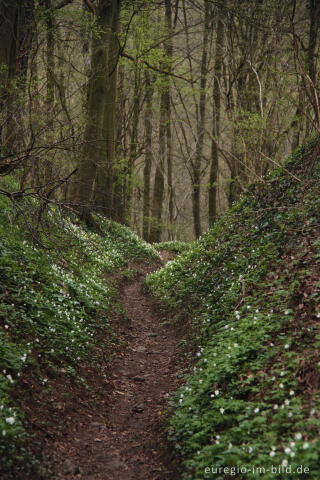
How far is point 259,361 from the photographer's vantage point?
5.07 meters

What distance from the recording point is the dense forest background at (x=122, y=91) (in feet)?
26.3

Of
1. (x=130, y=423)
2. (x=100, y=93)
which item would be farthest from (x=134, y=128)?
(x=130, y=423)

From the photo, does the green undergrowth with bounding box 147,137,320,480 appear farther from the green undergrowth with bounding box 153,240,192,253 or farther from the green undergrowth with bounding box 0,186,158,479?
the green undergrowth with bounding box 153,240,192,253

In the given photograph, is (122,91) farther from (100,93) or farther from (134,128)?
(100,93)

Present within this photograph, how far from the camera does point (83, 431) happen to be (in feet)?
17.7

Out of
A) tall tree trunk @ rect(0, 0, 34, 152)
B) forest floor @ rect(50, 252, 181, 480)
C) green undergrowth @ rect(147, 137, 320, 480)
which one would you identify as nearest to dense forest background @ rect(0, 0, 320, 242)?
tall tree trunk @ rect(0, 0, 34, 152)

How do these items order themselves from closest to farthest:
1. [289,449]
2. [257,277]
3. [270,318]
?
[289,449] → [270,318] → [257,277]

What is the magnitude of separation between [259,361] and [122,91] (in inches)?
884

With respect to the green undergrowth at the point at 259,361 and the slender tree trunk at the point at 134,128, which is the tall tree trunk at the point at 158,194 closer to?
the slender tree trunk at the point at 134,128

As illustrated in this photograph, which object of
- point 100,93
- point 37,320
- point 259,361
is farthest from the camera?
point 100,93

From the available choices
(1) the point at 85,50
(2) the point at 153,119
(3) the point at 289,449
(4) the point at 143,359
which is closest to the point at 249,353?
(3) the point at 289,449

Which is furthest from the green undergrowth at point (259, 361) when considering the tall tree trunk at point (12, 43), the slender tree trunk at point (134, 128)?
the slender tree trunk at point (134, 128)

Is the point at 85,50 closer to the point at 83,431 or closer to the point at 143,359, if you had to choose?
the point at 143,359

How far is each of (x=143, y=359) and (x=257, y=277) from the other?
3.02 m
